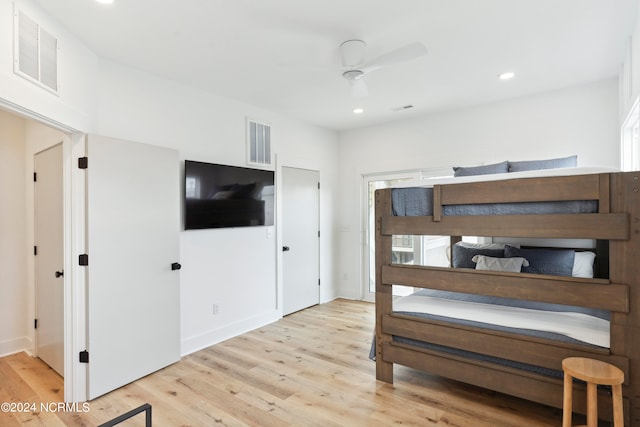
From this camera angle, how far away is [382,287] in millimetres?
2793

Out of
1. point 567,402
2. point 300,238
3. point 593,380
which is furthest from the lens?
point 300,238

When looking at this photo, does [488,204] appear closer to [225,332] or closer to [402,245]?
[402,245]

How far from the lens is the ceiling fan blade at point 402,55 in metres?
2.21

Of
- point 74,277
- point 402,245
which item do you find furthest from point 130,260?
point 402,245

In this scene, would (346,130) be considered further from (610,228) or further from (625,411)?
(625,411)

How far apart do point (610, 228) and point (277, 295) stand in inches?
141

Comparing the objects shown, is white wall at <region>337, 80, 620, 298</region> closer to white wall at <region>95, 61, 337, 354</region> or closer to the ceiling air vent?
white wall at <region>95, 61, 337, 354</region>

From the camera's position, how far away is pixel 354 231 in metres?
5.45

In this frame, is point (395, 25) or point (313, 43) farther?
point (313, 43)

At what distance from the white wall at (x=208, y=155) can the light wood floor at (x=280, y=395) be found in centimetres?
47

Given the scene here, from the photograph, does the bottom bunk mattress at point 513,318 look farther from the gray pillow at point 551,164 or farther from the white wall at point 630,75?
the white wall at point 630,75

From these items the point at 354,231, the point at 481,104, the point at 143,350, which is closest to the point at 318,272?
the point at 354,231

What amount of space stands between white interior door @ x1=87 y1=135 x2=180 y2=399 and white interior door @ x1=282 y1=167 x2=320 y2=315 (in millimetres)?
1738

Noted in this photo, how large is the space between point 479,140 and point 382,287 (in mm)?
2669
